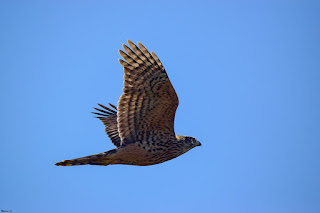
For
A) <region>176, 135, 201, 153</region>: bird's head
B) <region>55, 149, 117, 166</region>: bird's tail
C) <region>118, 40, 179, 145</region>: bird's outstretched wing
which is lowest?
<region>55, 149, 117, 166</region>: bird's tail

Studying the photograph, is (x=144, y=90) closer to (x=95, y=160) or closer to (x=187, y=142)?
(x=187, y=142)

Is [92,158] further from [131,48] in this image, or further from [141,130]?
[131,48]

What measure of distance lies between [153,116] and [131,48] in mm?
1611

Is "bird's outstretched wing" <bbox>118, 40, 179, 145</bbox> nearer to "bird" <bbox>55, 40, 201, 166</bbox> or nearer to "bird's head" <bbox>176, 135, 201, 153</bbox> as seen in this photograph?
"bird" <bbox>55, 40, 201, 166</bbox>

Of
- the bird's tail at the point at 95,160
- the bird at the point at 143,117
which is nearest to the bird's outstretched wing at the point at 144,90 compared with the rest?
the bird at the point at 143,117

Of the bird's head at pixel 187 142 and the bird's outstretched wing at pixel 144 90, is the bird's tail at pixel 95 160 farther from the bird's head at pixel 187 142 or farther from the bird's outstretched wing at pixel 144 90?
the bird's head at pixel 187 142

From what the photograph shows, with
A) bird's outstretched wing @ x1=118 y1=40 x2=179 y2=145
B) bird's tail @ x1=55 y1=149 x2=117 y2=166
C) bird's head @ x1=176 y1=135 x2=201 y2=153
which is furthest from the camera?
bird's head @ x1=176 y1=135 x2=201 y2=153

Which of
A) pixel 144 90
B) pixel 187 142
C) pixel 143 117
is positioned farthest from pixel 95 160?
pixel 187 142

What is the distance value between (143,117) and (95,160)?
1.45 metres

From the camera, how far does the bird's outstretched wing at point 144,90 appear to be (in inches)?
380

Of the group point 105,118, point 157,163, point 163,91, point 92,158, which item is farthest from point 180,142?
point 105,118

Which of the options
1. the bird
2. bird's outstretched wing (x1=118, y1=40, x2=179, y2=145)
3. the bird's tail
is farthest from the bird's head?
the bird's tail

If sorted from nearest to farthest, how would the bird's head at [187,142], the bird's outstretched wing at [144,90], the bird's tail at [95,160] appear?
the bird's outstretched wing at [144,90] < the bird's tail at [95,160] < the bird's head at [187,142]

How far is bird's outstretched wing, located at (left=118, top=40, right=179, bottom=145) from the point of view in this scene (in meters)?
9.66
